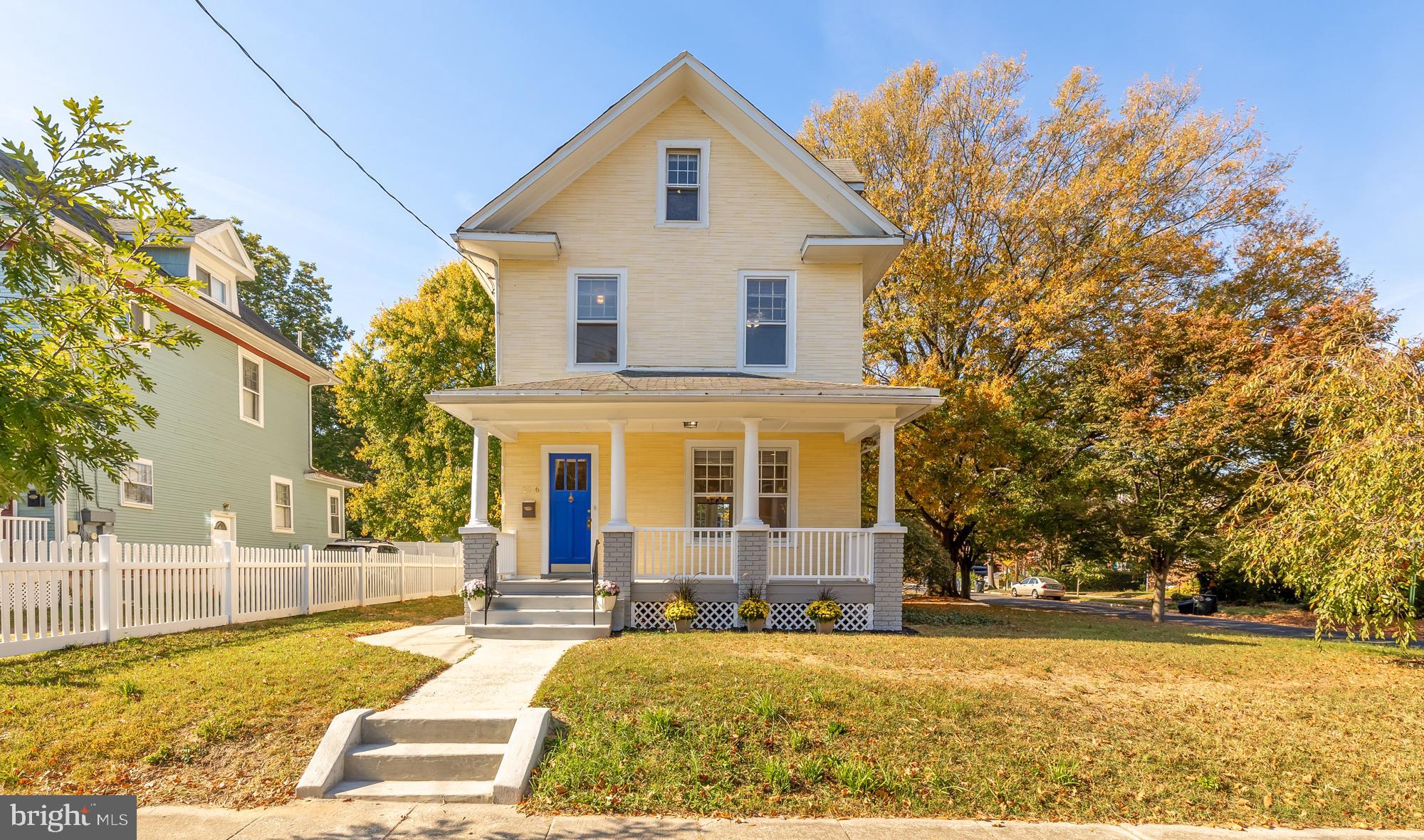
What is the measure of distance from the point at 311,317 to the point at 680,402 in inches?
1261

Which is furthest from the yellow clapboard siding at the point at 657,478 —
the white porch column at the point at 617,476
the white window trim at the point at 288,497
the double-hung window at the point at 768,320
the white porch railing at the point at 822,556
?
the white window trim at the point at 288,497

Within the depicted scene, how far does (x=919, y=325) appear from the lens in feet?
61.5

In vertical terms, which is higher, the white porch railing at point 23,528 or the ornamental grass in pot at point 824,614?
the white porch railing at point 23,528

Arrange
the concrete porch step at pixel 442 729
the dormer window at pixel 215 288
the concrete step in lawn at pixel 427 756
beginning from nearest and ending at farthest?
the concrete step in lawn at pixel 427 756
the concrete porch step at pixel 442 729
the dormer window at pixel 215 288

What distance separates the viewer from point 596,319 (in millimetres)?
12125

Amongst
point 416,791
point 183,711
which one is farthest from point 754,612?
point 183,711


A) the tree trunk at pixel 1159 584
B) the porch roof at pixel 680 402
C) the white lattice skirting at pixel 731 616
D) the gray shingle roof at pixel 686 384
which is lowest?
the tree trunk at pixel 1159 584

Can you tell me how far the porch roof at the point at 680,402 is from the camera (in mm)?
9773

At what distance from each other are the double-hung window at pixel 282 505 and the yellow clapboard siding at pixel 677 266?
1046 centimetres

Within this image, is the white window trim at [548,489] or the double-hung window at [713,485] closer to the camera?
the white window trim at [548,489]

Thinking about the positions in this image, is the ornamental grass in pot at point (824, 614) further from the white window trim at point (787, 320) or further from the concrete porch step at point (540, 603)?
the white window trim at point (787, 320)

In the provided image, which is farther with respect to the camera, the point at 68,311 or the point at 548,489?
the point at 548,489

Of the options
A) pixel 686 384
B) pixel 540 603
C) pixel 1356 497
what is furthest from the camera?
pixel 686 384

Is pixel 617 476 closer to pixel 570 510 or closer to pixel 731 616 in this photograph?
pixel 570 510
